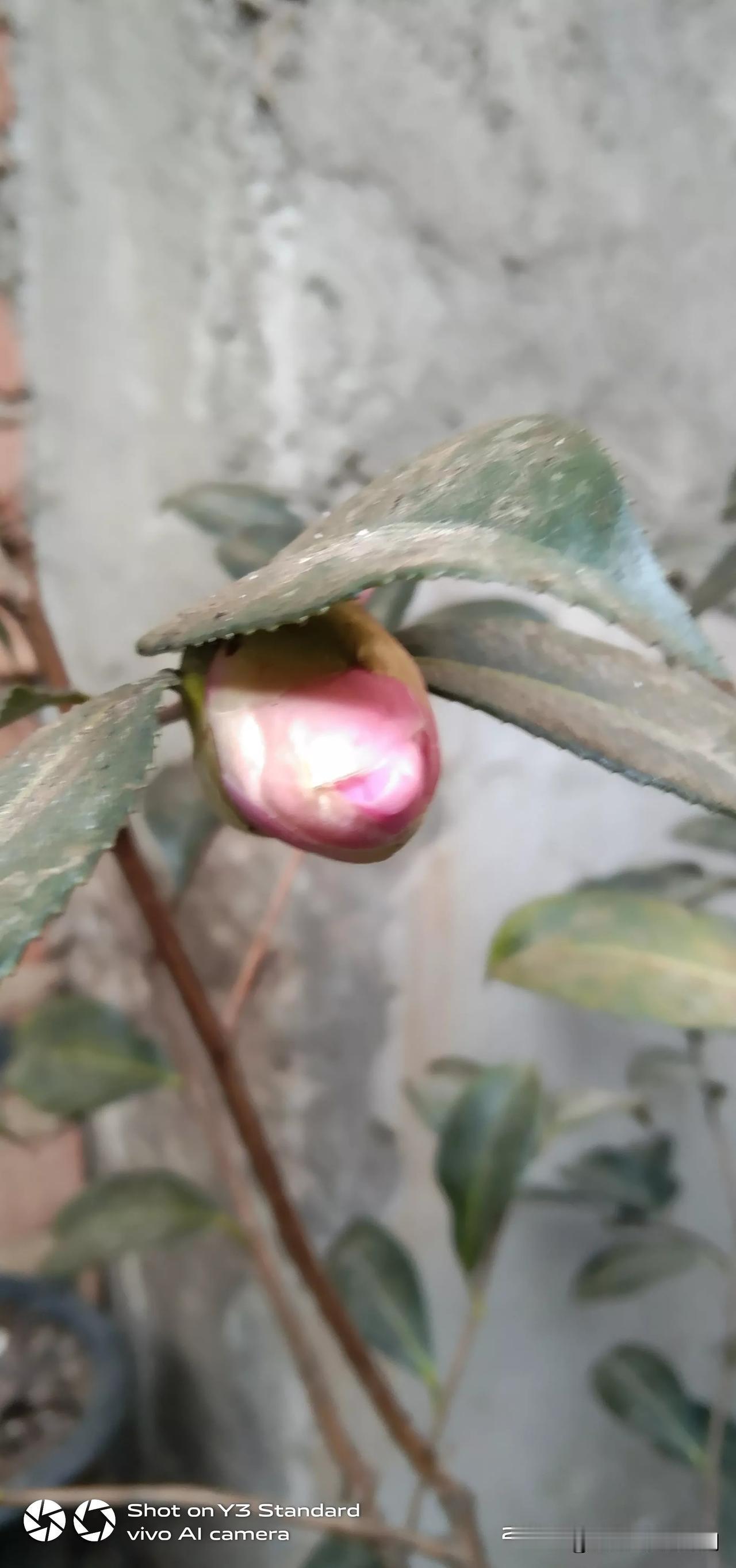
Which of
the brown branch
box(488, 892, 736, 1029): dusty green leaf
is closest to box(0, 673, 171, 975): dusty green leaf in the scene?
box(488, 892, 736, 1029): dusty green leaf

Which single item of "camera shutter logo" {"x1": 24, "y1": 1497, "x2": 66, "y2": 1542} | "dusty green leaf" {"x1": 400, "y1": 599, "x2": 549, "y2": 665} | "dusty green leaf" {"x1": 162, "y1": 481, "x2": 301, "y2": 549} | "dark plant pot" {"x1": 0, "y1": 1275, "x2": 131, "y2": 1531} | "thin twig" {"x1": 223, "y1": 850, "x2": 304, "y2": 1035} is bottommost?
"dark plant pot" {"x1": 0, "y1": 1275, "x2": 131, "y2": 1531}

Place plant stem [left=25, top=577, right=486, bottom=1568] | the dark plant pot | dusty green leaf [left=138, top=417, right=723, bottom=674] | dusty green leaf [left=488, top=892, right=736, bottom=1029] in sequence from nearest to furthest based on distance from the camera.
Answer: dusty green leaf [left=138, top=417, right=723, bottom=674] < dusty green leaf [left=488, top=892, right=736, bottom=1029] < plant stem [left=25, top=577, right=486, bottom=1568] < the dark plant pot

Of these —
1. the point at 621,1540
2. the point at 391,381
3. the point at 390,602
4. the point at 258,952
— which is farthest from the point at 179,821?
the point at 621,1540

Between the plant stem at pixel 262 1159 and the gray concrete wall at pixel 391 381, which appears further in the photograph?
the gray concrete wall at pixel 391 381

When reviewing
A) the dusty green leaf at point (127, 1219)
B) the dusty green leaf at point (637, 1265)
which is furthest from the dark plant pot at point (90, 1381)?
the dusty green leaf at point (637, 1265)

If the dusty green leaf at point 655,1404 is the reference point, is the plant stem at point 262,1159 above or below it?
above

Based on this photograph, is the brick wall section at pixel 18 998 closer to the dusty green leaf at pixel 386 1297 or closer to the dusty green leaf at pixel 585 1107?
the dusty green leaf at pixel 386 1297

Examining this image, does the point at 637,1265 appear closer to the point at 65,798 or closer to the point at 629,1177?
the point at 629,1177

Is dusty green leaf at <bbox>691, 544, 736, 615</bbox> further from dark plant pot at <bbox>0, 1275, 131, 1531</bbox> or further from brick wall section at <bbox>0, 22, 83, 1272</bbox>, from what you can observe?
dark plant pot at <bbox>0, 1275, 131, 1531</bbox>
